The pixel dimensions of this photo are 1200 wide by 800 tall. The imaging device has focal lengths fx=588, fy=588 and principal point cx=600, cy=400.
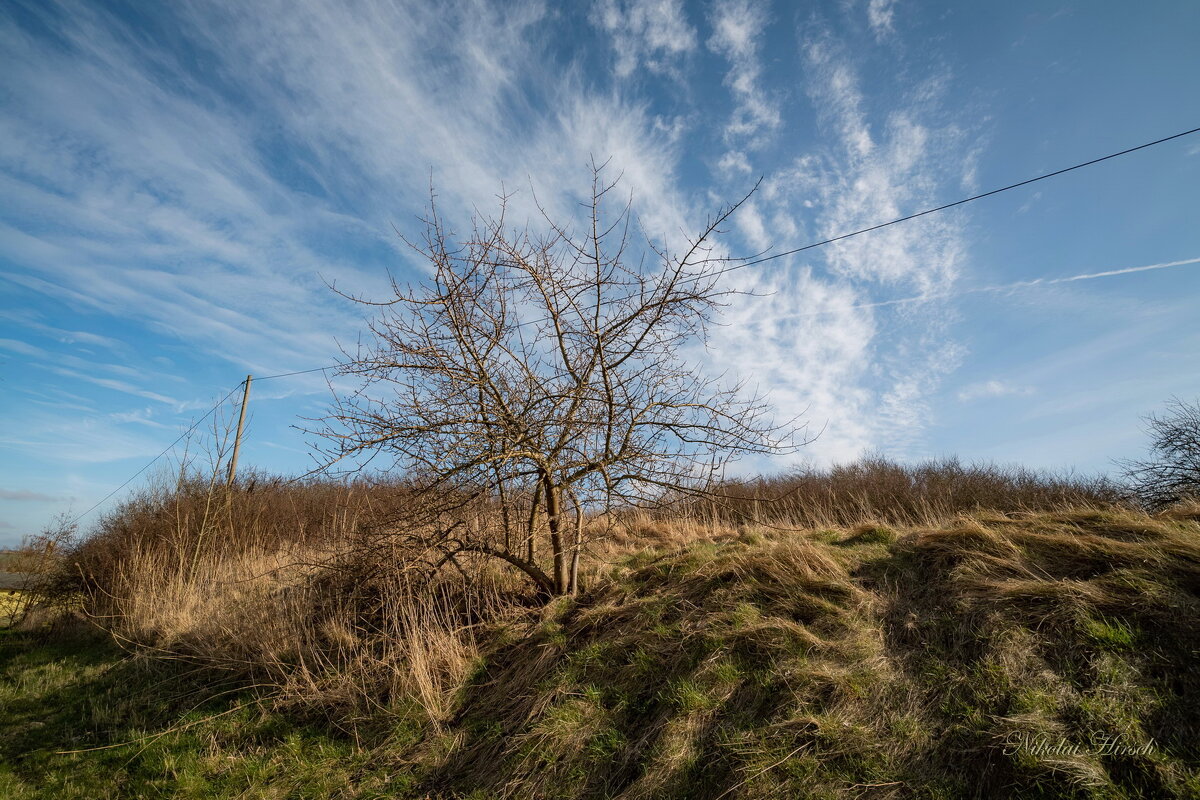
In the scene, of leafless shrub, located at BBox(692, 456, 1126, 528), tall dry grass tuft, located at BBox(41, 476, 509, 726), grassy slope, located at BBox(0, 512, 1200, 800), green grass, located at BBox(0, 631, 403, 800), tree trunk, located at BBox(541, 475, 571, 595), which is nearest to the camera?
grassy slope, located at BBox(0, 512, 1200, 800)

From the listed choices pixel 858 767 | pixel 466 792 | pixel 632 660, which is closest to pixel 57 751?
pixel 466 792

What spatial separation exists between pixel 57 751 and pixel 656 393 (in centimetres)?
791

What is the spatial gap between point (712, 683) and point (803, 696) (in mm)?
734

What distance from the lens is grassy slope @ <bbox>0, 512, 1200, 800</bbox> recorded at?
3.37m

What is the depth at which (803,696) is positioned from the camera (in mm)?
4035

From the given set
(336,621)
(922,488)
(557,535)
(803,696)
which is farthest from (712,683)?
(922,488)

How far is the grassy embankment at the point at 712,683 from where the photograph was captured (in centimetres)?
345

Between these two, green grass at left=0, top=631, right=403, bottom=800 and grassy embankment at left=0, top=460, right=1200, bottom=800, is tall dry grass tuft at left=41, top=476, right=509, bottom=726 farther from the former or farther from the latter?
green grass at left=0, top=631, right=403, bottom=800

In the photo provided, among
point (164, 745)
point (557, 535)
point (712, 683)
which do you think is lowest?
point (164, 745)

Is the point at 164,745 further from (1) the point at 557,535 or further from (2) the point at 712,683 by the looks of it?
(2) the point at 712,683

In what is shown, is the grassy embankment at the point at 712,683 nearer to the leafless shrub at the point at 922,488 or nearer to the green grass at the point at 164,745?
the green grass at the point at 164,745

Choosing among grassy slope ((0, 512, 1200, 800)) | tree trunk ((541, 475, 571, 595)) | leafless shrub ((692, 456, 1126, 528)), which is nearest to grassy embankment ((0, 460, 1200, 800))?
grassy slope ((0, 512, 1200, 800))

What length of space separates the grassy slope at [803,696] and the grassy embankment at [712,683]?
0.06ft

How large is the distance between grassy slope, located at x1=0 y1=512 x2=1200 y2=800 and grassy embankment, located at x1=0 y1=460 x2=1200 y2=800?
2cm
